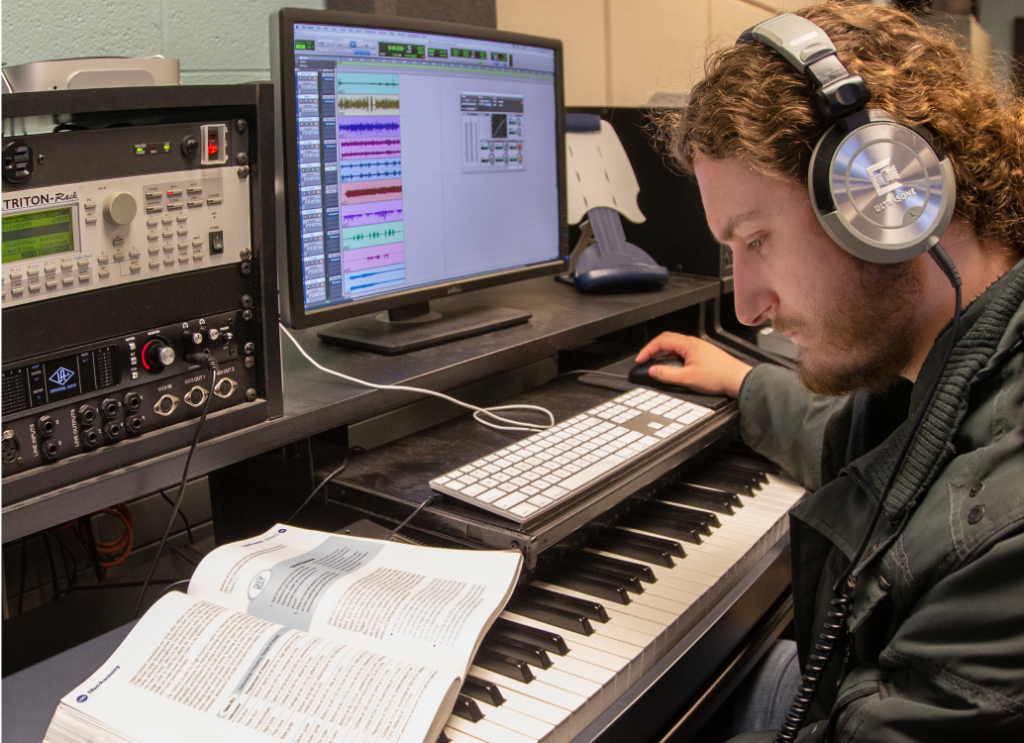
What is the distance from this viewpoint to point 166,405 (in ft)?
2.75

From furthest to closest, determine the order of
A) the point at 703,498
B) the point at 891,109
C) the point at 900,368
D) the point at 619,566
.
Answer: the point at 703,498, the point at 619,566, the point at 900,368, the point at 891,109

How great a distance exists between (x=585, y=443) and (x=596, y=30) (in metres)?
1.37

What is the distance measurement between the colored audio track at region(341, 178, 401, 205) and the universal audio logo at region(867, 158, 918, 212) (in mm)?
645

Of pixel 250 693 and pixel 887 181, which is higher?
pixel 887 181

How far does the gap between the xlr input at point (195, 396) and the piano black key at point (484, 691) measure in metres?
0.38

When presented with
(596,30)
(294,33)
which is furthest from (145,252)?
(596,30)

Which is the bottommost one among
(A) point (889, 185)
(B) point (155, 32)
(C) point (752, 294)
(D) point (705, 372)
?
(D) point (705, 372)

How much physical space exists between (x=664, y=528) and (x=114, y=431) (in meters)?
0.69

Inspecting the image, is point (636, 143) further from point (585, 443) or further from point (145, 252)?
point (145, 252)

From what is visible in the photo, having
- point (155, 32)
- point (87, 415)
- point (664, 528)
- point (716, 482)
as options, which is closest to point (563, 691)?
Result: point (664, 528)

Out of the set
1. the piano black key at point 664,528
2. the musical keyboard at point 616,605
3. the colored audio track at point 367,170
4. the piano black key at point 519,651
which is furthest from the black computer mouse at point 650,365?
Answer: the piano black key at point 519,651

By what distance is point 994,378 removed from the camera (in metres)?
0.76

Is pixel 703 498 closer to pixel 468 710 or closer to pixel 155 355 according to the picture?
pixel 468 710

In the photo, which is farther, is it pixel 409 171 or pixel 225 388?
pixel 409 171
